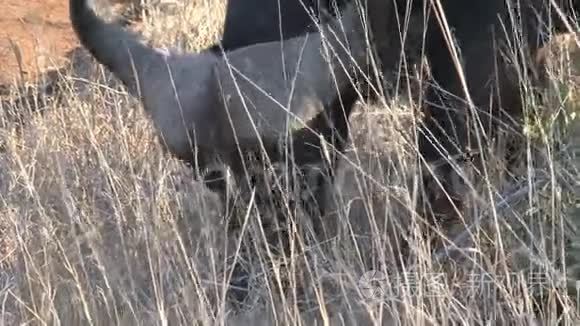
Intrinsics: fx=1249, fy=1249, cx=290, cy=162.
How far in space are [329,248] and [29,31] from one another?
3.68 meters

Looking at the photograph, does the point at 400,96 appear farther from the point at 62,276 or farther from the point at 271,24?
the point at 62,276

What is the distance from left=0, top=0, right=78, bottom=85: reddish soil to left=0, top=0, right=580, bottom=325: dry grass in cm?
232

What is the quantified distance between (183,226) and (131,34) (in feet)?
2.32

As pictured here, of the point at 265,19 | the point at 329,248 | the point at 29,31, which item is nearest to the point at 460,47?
the point at 265,19

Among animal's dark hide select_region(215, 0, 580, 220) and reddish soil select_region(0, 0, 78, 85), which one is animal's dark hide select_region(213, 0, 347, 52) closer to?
animal's dark hide select_region(215, 0, 580, 220)

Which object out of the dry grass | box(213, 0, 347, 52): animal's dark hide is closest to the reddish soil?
the dry grass

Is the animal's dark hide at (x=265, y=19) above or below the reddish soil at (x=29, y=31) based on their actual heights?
above

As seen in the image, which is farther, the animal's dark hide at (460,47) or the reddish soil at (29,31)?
the reddish soil at (29,31)

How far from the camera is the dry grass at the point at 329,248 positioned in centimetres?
297

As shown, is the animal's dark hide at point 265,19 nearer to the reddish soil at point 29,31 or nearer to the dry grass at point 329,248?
the dry grass at point 329,248

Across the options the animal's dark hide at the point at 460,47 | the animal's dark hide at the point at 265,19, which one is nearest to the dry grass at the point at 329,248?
the animal's dark hide at the point at 460,47

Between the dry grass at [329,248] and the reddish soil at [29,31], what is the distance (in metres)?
2.32

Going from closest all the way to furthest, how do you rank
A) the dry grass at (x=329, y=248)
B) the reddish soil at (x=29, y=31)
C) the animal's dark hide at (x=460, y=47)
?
1. the dry grass at (x=329, y=248)
2. the animal's dark hide at (x=460, y=47)
3. the reddish soil at (x=29, y=31)

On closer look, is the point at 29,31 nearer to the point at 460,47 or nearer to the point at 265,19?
the point at 265,19
